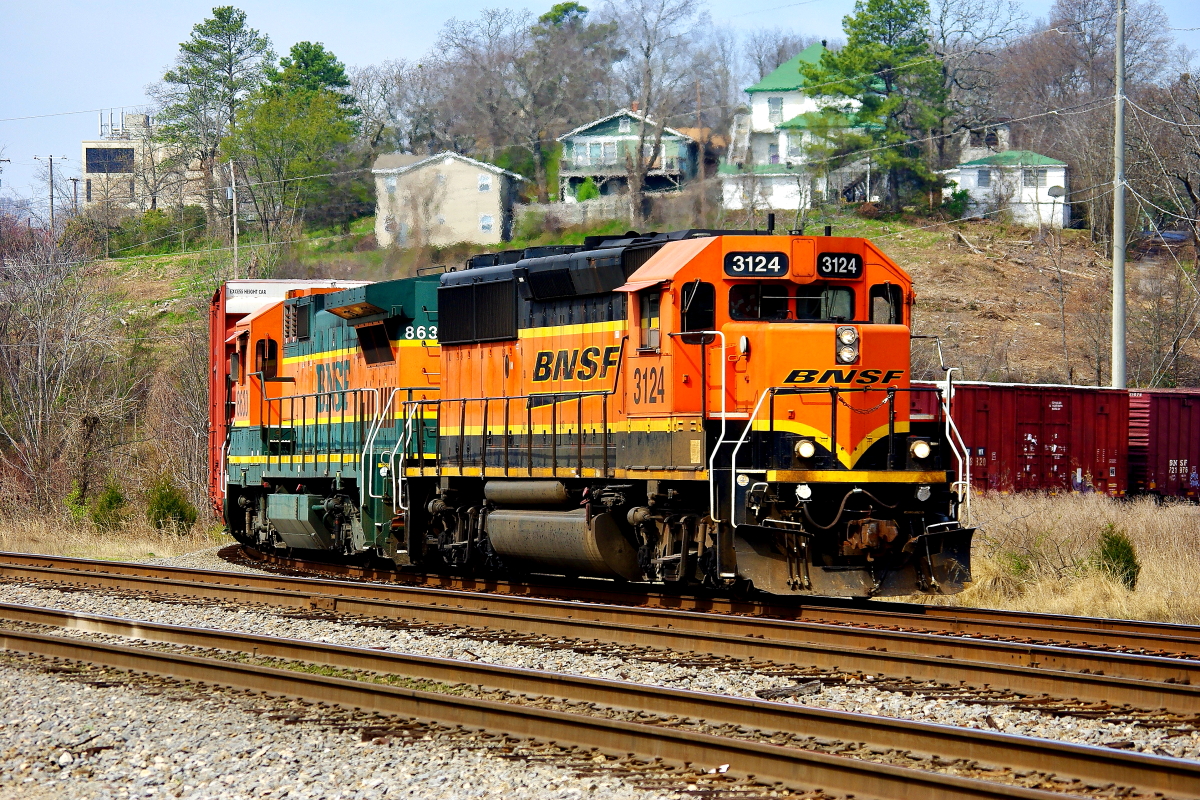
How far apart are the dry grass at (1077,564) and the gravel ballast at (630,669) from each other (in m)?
5.40

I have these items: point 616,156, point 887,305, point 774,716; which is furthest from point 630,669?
point 616,156

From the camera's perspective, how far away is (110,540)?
23016 millimetres

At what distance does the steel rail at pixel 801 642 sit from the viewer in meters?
7.69

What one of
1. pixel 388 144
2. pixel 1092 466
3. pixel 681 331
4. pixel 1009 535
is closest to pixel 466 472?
pixel 681 331

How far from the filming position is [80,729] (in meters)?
7.16

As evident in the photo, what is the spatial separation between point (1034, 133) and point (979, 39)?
20.3 feet

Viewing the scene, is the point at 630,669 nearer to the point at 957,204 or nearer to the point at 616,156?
the point at 957,204

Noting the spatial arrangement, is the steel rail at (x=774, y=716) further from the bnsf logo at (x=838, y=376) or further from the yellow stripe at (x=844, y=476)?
the bnsf logo at (x=838, y=376)

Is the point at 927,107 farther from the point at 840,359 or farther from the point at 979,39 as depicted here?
the point at 840,359

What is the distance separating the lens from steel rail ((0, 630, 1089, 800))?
5.33 meters

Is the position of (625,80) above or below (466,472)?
above

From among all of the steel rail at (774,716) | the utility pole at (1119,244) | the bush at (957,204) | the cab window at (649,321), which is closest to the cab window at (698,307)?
the cab window at (649,321)

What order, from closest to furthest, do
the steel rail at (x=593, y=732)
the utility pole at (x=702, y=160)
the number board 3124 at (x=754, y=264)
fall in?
1. the steel rail at (x=593, y=732)
2. the number board 3124 at (x=754, y=264)
3. the utility pole at (x=702, y=160)

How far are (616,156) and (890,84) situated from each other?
13.9 metres
